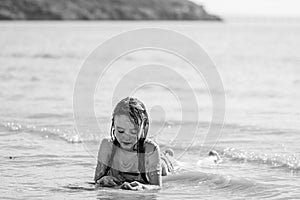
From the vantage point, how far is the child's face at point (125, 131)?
7.29m

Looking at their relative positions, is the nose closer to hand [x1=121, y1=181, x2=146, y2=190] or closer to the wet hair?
the wet hair

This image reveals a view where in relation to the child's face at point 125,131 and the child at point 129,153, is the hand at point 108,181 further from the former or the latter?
the child's face at point 125,131

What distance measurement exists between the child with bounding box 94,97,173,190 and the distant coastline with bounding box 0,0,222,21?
123 m

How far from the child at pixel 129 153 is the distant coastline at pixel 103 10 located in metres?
123

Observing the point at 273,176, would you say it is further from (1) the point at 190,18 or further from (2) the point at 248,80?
(1) the point at 190,18

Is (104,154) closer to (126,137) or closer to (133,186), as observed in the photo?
(126,137)

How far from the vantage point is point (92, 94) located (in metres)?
17.6

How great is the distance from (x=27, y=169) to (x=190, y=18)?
159957 mm

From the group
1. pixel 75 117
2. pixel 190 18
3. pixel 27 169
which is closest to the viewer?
pixel 27 169

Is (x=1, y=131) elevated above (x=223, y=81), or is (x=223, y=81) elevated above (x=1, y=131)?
(x=223, y=81)

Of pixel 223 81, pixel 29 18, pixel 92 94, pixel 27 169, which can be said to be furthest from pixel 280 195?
pixel 29 18

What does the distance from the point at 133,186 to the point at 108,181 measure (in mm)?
265

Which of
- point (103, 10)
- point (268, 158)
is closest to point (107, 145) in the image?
point (268, 158)

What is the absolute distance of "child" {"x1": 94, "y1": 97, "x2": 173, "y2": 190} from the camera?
24.0ft
